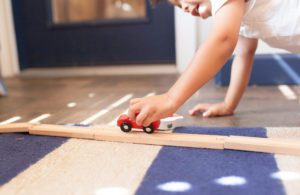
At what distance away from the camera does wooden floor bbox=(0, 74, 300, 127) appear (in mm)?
875

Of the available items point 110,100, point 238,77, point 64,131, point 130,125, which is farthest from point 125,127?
point 110,100

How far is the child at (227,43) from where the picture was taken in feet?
2.04

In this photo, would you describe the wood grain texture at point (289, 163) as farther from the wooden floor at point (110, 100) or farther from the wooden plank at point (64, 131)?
the wooden plank at point (64, 131)

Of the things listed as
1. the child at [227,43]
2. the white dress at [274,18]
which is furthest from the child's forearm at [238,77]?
the white dress at [274,18]

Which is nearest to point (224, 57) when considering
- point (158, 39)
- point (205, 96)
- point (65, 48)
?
point (205, 96)

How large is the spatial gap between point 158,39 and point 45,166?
124cm

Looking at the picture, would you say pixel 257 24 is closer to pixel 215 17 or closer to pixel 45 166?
pixel 215 17

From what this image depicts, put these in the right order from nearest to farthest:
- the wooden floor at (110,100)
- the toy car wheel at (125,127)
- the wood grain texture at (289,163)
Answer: the wood grain texture at (289,163) < the toy car wheel at (125,127) < the wooden floor at (110,100)

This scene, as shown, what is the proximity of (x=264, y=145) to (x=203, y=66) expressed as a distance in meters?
0.16

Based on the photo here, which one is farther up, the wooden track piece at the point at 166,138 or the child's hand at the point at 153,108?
the child's hand at the point at 153,108

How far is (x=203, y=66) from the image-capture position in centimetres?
62

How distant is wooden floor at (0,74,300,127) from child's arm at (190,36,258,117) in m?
0.03

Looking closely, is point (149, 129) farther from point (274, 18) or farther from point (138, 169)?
point (274, 18)

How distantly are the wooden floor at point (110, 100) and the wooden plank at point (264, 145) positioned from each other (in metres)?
0.19
